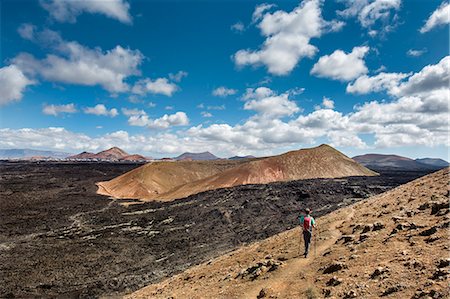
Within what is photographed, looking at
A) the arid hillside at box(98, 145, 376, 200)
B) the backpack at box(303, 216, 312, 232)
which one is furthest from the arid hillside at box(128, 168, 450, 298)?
the arid hillside at box(98, 145, 376, 200)

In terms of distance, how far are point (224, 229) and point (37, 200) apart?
46967mm

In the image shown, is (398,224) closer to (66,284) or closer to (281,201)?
(66,284)

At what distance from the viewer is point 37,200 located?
66.3 m

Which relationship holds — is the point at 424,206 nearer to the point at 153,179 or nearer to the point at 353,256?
the point at 353,256

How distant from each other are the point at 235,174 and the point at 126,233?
43696mm

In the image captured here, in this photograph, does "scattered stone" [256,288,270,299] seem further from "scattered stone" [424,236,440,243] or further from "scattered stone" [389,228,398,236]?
"scattered stone" [424,236,440,243]

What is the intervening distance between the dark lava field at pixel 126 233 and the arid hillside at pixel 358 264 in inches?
325

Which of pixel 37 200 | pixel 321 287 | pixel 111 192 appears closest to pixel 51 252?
pixel 321 287

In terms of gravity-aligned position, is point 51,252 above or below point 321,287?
below

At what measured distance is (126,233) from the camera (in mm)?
39750

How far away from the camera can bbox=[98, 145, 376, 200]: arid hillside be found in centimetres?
7706

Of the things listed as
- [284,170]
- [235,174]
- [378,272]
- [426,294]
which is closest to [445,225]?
[378,272]

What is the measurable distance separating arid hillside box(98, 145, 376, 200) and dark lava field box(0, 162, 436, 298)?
44.5 ft

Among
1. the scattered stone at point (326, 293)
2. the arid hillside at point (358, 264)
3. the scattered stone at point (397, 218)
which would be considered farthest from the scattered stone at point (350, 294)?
the scattered stone at point (397, 218)
